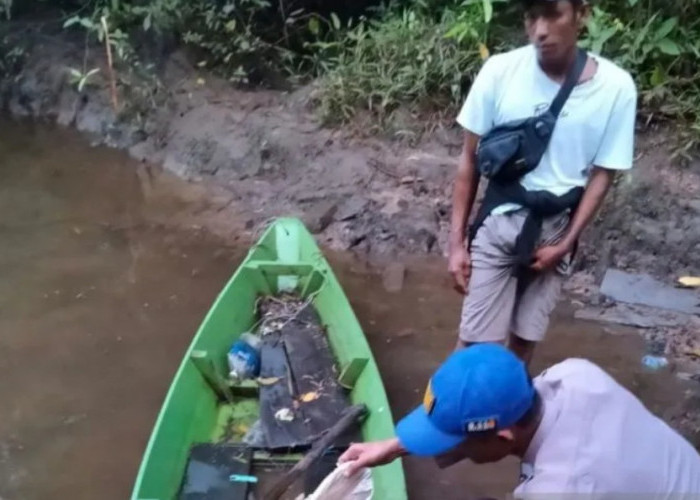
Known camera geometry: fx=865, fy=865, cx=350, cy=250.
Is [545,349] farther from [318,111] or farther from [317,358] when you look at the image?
[318,111]

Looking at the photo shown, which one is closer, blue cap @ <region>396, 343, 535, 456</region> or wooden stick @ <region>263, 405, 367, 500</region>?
blue cap @ <region>396, 343, 535, 456</region>

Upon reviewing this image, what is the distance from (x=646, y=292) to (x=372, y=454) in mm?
3299

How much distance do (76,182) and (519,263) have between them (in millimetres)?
4847

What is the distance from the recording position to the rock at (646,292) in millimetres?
5152

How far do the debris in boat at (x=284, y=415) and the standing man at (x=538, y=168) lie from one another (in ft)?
2.79

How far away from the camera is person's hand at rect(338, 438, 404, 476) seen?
2.40m

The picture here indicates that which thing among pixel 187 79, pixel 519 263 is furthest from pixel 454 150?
pixel 519 263

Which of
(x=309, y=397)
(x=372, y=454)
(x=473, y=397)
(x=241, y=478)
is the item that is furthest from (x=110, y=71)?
(x=473, y=397)

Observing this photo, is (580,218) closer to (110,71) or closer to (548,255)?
(548,255)

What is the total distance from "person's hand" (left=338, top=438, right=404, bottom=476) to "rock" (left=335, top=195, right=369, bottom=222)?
3.59m

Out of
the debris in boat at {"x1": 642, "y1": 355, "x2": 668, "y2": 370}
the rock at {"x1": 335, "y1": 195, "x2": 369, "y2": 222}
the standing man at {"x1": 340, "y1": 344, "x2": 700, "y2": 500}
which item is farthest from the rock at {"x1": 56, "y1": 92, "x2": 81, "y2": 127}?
the standing man at {"x1": 340, "y1": 344, "x2": 700, "y2": 500}

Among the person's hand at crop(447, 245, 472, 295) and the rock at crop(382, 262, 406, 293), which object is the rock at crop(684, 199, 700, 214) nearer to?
the rock at crop(382, 262, 406, 293)

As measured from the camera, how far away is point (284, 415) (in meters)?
3.72

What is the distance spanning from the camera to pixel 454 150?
21.2ft
